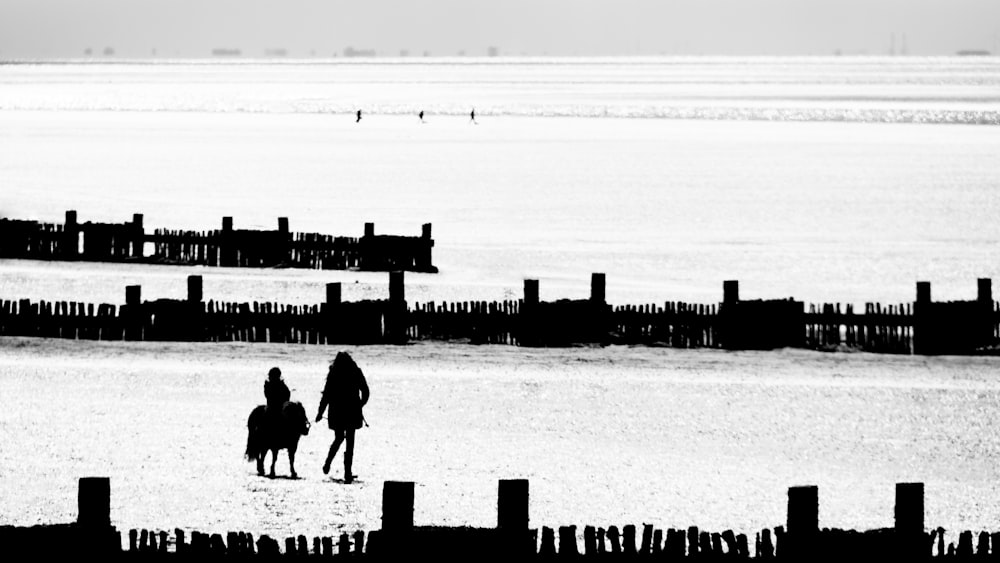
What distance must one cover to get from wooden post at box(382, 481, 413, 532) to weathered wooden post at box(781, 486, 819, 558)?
2.14 meters

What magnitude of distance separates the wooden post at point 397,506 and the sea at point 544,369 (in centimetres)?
360

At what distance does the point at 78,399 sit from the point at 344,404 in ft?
17.8

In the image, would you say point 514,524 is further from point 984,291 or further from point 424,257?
point 424,257

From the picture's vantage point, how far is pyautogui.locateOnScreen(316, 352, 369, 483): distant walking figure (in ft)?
48.1

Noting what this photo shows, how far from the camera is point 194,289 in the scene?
23.1 meters

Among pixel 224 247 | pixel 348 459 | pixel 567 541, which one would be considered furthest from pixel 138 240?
pixel 567 541

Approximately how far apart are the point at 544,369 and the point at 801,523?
1215 centimetres

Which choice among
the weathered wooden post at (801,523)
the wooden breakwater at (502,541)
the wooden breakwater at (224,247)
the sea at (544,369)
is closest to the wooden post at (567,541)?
the wooden breakwater at (502,541)

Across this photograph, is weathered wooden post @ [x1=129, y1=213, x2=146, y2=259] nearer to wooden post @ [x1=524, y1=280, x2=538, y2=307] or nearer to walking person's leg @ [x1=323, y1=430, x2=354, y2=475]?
wooden post @ [x1=524, y1=280, x2=538, y2=307]

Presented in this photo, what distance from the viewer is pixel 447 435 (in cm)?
1717

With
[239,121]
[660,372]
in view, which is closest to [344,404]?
[660,372]

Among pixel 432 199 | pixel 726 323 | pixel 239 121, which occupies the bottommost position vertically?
pixel 726 323

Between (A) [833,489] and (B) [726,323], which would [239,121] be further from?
(A) [833,489]

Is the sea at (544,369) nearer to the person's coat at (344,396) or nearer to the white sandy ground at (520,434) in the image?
the white sandy ground at (520,434)
